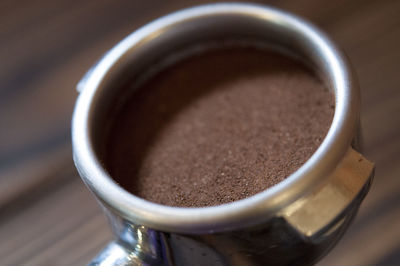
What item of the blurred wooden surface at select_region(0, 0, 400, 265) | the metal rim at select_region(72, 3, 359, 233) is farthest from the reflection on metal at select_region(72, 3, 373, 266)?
the blurred wooden surface at select_region(0, 0, 400, 265)

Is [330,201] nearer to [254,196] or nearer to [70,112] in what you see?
[254,196]

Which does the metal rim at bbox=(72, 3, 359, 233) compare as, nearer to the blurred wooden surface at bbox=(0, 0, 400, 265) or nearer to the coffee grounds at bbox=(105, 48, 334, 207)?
the coffee grounds at bbox=(105, 48, 334, 207)

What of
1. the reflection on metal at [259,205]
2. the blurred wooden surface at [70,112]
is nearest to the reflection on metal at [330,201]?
the reflection on metal at [259,205]

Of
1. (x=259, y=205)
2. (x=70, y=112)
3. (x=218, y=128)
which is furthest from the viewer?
(x=70, y=112)

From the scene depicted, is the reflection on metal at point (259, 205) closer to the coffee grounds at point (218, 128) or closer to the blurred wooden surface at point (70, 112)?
the coffee grounds at point (218, 128)

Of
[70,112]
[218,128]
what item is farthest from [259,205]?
[70,112]

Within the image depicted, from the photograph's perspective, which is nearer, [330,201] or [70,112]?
[330,201]
